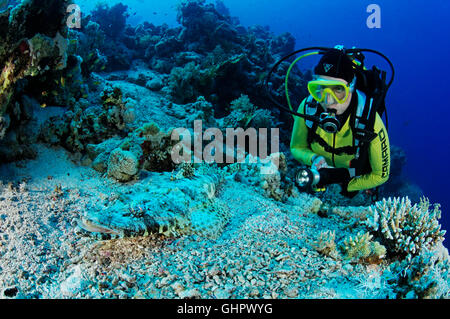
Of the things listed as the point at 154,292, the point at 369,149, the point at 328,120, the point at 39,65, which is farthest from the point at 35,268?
the point at 369,149

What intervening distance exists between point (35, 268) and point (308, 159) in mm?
4252

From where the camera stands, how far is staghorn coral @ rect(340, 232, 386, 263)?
2990 mm

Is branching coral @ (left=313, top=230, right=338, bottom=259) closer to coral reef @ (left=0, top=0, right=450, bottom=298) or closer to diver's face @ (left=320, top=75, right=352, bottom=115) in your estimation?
coral reef @ (left=0, top=0, right=450, bottom=298)

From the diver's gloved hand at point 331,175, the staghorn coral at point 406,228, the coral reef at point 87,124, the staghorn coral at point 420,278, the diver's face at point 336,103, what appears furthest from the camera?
the coral reef at point 87,124

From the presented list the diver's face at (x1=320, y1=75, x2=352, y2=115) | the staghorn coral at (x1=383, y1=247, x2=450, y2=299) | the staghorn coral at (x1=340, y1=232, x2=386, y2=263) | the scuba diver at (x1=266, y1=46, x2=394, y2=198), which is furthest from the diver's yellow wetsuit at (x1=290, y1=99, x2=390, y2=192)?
the staghorn coral at (x1=383, y1=247, x2=450, y2=299)

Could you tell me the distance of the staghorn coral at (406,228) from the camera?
331cm

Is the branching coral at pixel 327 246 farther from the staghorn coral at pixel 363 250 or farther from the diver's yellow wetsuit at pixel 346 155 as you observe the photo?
the diver's yellow wetsuit at pixel 346 155

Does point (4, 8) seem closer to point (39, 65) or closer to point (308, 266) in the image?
point (39, 65)

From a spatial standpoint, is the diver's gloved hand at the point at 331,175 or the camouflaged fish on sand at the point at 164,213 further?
the diver's gloved hand at the point at 331,175

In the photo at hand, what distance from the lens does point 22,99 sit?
15.8 ft

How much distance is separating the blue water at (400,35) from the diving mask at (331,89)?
70.5m

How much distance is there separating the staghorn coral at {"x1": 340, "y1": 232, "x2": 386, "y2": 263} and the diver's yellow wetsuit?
1.54m

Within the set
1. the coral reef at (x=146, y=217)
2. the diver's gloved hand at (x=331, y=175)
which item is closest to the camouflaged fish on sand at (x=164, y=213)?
the coral reef at (x=146, y=217)

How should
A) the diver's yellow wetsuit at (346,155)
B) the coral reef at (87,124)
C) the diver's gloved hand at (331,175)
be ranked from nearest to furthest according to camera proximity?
the diver's gloved hand at (331,175), the diver's yellow wetsuit at (346,155), the coral reef at (87,124)
